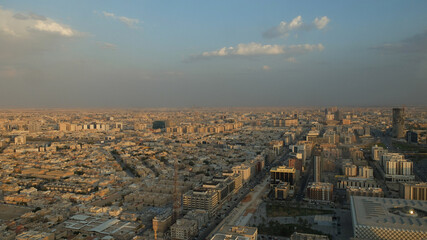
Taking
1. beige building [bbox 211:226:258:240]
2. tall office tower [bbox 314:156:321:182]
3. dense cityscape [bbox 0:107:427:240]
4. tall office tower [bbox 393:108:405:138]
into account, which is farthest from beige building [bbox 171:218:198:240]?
tall office tower [bbox 393:108:405:138]

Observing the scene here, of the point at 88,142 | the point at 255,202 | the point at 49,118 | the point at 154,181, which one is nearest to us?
the point at 255,202

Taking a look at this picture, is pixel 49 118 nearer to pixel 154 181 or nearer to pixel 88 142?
pixel 88 142

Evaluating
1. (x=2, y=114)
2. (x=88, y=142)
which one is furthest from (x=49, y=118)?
(x=88, y=142)

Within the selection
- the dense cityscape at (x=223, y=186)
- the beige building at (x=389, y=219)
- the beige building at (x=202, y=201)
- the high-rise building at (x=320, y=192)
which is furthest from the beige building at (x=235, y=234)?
the high-rise building at (x=320, y=192)

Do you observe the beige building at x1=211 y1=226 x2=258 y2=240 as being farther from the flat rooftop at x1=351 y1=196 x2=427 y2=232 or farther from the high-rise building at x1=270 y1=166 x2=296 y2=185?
the high-rise building at x1=270 y1=166 x2=296 y2=185

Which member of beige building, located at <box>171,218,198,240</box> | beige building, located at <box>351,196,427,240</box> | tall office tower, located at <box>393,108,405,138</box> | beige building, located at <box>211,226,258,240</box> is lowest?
beige building, located at <box>171,218,198,240</box>

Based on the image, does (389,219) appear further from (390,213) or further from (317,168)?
(317,168)

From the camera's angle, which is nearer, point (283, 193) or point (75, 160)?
point (283, 193)
